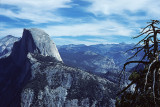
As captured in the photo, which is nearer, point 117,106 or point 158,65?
point 158,65

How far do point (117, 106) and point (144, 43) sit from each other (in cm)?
1366


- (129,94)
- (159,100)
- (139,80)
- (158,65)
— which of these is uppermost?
(158,65)

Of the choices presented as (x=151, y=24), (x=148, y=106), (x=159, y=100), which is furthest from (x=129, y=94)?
(x=151, y=24)

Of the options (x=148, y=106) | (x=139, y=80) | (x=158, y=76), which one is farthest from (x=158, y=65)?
(x=148, y=106)

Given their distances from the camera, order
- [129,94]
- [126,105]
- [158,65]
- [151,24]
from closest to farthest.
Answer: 1. [158,65]
2. [151,24]
3. [126,105]
4. [129,94]

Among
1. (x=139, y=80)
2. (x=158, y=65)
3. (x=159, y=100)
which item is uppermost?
(x=158, y=65)

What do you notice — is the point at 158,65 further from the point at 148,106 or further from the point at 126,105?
the point at 126,105

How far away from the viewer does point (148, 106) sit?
45.7 ft

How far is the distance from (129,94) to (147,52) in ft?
41.5

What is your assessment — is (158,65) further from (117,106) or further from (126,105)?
(117,106)

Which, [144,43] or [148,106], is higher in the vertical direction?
[144,43]

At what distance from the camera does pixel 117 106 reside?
24.1 metres

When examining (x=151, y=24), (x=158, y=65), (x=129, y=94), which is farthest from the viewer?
(x=129, y=94)

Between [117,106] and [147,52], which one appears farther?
[117,106]
